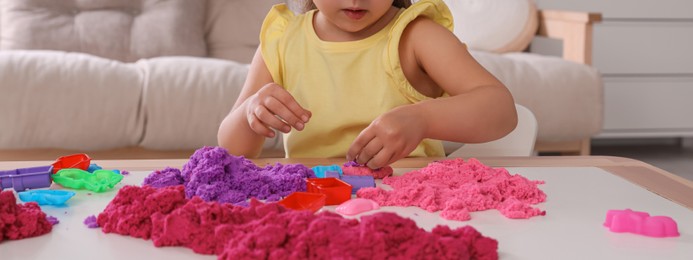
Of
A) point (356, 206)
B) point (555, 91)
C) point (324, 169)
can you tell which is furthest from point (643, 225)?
point (555, 91)

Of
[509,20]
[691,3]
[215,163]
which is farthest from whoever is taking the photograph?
[691,3]

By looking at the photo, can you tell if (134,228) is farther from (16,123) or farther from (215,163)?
(16,123)

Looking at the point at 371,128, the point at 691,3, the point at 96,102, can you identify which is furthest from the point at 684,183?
the point at 691,3

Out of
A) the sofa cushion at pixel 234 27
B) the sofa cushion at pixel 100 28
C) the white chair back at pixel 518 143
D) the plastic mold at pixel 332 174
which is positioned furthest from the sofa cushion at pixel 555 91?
the plastic mold at pixel 332 174

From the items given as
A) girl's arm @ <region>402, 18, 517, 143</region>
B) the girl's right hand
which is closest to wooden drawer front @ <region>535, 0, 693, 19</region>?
girl's arm @ <region>402, 18, 517, 143</region>

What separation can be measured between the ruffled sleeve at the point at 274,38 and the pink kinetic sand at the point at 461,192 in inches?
18.8

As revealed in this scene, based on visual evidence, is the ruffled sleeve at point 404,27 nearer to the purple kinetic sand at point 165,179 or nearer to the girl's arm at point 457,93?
the girl's arm at point 457,93

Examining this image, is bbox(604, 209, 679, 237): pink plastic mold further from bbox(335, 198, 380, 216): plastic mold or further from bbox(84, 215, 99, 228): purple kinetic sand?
bbox(84, 215, 99, 228): purple kinetic sand

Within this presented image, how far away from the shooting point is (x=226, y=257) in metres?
0.49

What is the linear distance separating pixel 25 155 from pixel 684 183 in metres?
1.94

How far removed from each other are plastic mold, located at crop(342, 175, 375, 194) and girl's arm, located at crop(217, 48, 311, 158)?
4.5 inches

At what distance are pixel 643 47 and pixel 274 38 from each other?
8.59 ft

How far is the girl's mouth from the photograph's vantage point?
3.45ft

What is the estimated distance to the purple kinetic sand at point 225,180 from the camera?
0.66m
